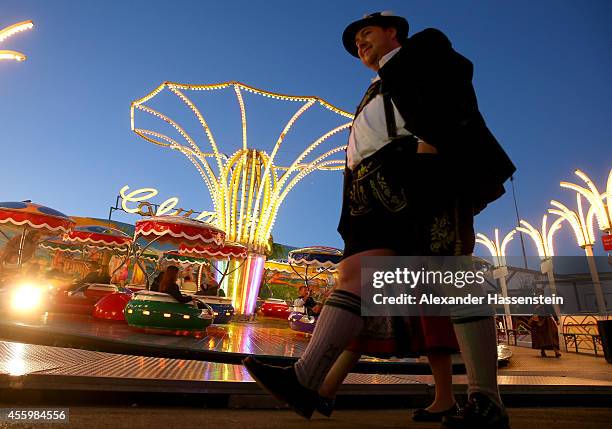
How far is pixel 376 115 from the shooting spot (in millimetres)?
1581

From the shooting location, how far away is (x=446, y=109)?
1.40 m

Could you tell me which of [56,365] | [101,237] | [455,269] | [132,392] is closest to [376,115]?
[455,269]

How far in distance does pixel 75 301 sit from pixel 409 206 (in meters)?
9.41

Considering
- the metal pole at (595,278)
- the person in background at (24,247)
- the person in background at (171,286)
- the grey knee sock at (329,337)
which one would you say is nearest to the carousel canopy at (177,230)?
the person in background at (171,286)

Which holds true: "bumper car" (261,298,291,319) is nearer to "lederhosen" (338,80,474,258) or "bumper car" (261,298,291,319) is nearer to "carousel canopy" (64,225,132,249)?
"carousel canopy" (64,225,132,249)

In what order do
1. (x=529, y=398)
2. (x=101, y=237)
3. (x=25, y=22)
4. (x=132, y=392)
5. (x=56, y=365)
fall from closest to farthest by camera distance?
(x=132, y=392) < (x=56, y=365) < (x=529, y=398) < (x=25, y=22) < (x=101, y=237)

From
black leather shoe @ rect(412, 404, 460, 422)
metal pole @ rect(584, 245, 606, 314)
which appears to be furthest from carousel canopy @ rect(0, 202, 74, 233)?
metal pole @ rect(584, 245, 606, 314)

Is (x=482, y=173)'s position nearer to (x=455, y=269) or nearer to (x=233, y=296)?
(x=455, y=269)

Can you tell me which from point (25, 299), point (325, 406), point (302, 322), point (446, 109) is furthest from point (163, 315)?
point (446, 109)

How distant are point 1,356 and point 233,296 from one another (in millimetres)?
11036

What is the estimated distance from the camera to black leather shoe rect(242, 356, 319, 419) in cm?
123

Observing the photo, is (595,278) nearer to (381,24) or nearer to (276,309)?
(276,309)

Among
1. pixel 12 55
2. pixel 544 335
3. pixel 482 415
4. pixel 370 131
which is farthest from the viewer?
pixel 544 335

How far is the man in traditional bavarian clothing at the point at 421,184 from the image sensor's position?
132 centimetres
